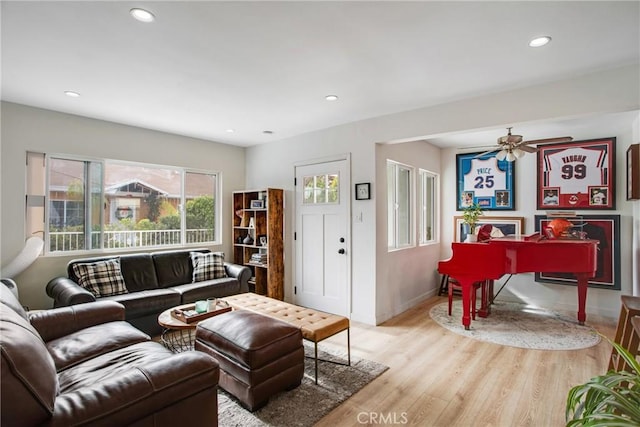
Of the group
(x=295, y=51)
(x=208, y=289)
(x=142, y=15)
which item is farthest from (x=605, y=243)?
(x=142, y=15)

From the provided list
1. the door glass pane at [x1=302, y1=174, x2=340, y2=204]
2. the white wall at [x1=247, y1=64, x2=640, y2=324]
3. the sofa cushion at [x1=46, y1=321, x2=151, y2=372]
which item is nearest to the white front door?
the door glass pane at [x1=302, y1=174, x2=340, y2=204]

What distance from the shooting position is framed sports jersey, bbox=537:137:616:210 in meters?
4.29

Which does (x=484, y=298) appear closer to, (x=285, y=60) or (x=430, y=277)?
(x=430, y=277)

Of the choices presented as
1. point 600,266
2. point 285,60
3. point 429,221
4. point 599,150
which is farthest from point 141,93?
point 600,266

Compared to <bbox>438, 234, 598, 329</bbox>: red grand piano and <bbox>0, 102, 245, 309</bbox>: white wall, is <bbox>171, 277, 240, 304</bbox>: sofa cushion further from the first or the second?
<bbox>438, 234, 598, 329</bbox>: red grand piano

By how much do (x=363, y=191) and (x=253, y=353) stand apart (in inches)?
94.7

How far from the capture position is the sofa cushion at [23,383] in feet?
3.82

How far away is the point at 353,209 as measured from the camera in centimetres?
412

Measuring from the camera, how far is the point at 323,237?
4461 millimetres

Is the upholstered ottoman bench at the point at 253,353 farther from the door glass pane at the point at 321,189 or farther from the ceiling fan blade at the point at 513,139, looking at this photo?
the ceiling fan blade at the point at 513,139

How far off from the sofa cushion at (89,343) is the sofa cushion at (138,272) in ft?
4.79

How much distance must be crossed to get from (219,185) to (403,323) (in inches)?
138

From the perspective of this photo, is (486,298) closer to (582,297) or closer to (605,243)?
(582,297)

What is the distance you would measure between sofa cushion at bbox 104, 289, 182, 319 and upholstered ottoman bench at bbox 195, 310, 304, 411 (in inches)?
47.4
